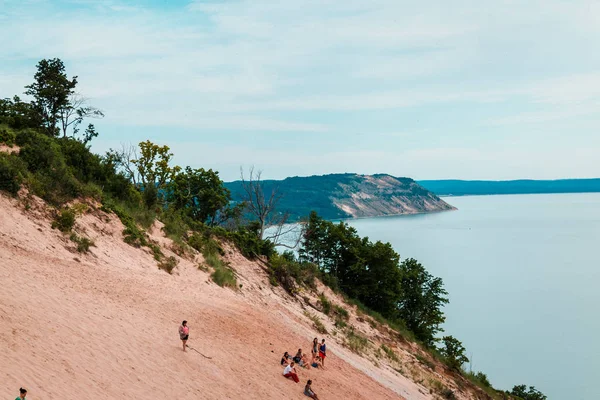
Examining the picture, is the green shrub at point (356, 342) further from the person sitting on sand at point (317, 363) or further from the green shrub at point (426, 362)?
the person sitting on sand at point (317, 363)

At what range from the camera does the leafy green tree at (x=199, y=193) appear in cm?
4319

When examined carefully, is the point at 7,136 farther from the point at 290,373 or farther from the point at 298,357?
the point at 290,373

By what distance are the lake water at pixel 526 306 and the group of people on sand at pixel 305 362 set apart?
1295 inches

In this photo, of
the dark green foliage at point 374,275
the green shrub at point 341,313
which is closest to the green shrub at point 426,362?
the green shrub at point 341,313

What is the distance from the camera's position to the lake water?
53.0 meters

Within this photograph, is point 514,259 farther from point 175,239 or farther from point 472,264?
point 175,239

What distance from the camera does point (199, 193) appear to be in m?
43.6

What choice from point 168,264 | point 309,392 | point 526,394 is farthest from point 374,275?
point 309,392

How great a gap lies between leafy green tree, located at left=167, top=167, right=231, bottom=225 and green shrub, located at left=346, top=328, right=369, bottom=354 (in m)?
17.1

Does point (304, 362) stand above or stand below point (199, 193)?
below

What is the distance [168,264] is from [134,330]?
327 inches

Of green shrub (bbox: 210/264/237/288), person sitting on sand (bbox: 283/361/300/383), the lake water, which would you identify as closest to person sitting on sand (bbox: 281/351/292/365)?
person sitting on sand (bbox: 283/361/300/383)

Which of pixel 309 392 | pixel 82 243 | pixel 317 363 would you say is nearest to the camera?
pixel 309 392

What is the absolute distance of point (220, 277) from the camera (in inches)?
1079
